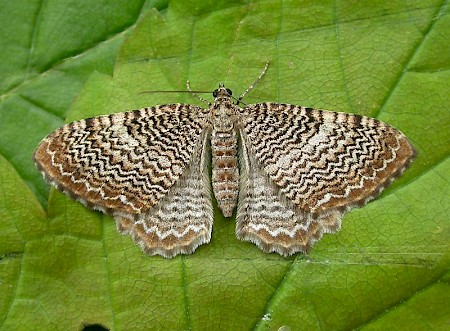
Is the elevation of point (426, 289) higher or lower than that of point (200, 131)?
lower

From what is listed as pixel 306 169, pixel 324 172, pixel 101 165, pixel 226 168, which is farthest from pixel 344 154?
pixel 101 165

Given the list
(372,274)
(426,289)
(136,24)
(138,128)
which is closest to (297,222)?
(372,274)

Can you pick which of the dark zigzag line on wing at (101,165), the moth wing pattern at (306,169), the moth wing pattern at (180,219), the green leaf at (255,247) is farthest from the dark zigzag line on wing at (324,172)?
the dark zigzag line on wing at (101,165)

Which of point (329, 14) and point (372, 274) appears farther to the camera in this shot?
point (329, 14)

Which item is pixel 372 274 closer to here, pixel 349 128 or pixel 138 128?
pixel 349 128

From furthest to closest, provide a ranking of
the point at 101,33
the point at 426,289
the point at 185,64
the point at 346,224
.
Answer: the point at 101,33 < the point at 185,64 < the point at 346,224 < the point at 426,289

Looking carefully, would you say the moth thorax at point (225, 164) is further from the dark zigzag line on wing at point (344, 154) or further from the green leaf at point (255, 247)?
the dark zigzag line on wing at point (344, 154)
